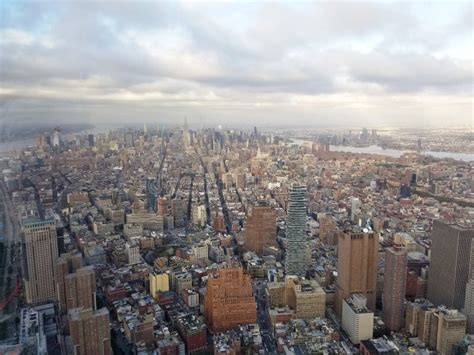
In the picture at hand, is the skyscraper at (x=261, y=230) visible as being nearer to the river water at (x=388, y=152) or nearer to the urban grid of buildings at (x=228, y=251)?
the urban grid of buildings at (x=228, y=251)

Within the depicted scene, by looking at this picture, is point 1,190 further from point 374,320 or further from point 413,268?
point 413,268

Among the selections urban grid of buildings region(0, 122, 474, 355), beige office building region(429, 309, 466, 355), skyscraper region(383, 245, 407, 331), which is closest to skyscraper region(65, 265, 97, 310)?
urban grid of buildings region(0, 122, 474, 355)

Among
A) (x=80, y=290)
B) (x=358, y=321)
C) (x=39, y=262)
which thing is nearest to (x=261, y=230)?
(x=358, y=321)

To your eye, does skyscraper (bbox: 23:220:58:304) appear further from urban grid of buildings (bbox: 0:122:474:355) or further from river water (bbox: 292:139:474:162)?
river water (bbox: 292:139:474:162)

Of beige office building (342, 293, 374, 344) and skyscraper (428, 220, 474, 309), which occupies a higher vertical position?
skyscraper (428, 220, 474, 309)

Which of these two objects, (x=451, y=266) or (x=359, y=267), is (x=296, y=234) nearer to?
(x=359, y=267)
